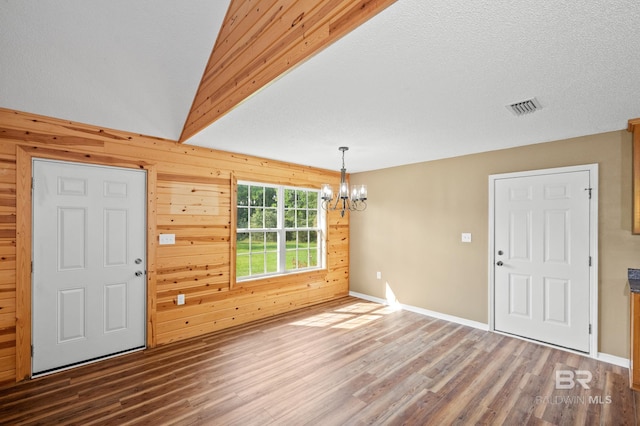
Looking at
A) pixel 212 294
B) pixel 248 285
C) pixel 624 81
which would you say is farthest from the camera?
pixel 248 285

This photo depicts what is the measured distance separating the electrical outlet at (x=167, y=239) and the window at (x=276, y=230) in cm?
89

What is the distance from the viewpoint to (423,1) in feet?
4.23

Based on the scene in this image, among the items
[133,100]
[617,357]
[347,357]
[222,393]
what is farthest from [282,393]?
[617,357]

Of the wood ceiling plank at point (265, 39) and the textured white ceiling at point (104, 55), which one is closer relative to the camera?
the wood ceiling plank at point (265, 39)

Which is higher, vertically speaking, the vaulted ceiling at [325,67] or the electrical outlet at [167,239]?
the vaulted ceiling at [325,67]

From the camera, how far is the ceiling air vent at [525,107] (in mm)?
2363

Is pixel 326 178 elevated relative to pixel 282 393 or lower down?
elevated

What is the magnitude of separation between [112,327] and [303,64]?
3299mm

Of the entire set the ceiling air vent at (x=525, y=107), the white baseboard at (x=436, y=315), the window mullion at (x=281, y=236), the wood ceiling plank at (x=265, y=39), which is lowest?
the white baseboard at (x=436, y=315)

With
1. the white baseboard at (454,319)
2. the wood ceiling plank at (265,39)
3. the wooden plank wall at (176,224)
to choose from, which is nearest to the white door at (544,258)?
the white baseboard at (454,319)

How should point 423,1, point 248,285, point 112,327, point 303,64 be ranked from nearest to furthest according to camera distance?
point 423,1, point 303,64, point 112,327, point 248,285

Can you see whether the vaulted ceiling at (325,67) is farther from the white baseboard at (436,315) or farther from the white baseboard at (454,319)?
the white baseboard at (436,315)

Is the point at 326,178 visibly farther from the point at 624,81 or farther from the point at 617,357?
the point at 617,357

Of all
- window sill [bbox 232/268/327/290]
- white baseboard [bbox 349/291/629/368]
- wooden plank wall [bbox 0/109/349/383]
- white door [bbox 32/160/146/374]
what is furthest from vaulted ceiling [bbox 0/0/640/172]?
white baseboard [bbox 349/291/629/368]
